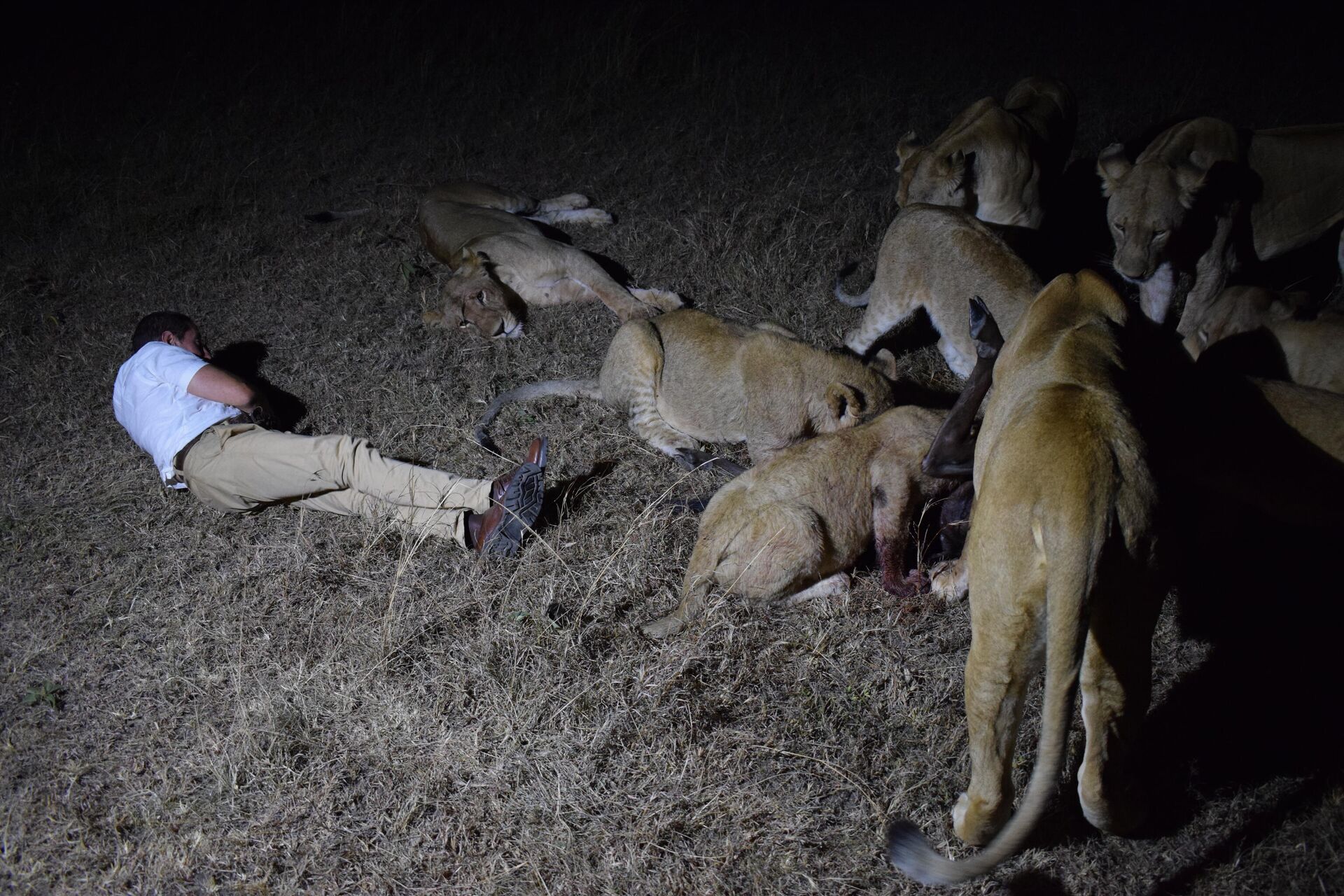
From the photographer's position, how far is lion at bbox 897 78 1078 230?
6355mm

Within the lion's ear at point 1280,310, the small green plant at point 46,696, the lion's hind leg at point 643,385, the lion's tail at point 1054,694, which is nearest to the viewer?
the lion's tail at point 1054,694

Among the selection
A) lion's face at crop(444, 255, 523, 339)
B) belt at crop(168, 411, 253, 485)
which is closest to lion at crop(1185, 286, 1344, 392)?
lion's face at crop(444, 255, 523, 339)

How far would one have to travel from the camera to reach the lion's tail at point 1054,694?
224 cm

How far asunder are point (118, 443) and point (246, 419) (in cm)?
85

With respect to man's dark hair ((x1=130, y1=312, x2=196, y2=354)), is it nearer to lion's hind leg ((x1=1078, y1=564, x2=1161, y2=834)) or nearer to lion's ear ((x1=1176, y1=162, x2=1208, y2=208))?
lion's hind leg ((x1=1078, y1=564, x2=1161, y2=834))

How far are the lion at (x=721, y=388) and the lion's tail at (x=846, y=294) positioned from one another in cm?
101

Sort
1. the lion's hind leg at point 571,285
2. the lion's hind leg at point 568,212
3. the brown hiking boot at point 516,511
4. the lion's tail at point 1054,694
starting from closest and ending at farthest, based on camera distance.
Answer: the lion's tail at point 1054,694 → the brown hiking boot at point 516,511 → the lion's hind leg at point 571,285 → the lion's hind leg at point 568,212

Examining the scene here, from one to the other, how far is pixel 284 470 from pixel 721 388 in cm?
223

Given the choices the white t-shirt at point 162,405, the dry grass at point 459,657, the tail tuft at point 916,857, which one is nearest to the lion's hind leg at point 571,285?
the dry grass at point 459,657

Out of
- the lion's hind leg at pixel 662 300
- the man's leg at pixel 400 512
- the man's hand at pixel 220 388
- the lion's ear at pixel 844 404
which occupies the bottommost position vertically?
the man's leg at pixel 400 512

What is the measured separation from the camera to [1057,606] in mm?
2289

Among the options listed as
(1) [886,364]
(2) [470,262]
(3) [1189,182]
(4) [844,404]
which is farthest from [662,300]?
(3) [1189,182]

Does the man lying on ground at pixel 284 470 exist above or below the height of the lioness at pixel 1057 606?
below

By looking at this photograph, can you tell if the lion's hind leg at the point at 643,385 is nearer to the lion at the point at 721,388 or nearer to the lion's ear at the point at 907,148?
the lion at the point at 721,388
